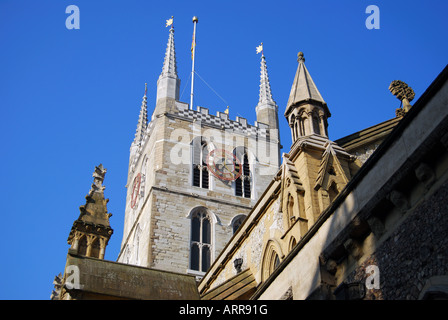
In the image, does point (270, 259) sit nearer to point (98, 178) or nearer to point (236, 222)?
point (98, 178)

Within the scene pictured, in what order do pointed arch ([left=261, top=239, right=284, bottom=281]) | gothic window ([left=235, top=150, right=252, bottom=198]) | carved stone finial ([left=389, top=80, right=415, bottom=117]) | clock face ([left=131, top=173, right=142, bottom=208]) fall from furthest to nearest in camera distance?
1. clock face ([left=131, top=173, right=142, bottom=208])
2. gothic window ([left=235, top=150, right=252, bottom=198])
3. carved stone finial ([left=389, top=80, right=415, bottom=117])
4. pointed arch ([left=261, top=239, right=284, bottom=281])

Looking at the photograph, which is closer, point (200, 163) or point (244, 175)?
point (200, 163)

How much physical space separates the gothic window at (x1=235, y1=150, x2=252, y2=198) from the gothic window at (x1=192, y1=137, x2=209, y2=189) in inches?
76.8

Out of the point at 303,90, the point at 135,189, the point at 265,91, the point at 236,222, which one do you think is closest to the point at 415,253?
the point at 303,90

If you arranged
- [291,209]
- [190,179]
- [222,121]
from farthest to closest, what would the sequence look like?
[222,121] → [190,179] → [291,209]

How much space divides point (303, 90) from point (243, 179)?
18872 millimetres

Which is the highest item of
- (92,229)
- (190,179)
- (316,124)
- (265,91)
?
(265,91)

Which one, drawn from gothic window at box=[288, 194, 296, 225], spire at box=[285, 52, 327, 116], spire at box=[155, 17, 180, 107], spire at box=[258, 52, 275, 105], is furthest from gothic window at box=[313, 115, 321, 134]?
spire at box=[258, 52, 275, 105]

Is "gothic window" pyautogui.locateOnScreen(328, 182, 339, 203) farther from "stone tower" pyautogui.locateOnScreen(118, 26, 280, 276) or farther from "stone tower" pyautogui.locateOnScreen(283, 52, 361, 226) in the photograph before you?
"stone tower" pyautogui.locateOnScreen(118, 26, 280, 276)

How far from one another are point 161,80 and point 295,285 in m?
29.2

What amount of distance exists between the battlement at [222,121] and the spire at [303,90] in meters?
19.0

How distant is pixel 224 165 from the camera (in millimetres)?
35344

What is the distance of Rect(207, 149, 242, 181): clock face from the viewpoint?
114 ft

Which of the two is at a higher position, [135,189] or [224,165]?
[224,165]
